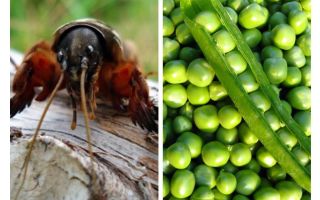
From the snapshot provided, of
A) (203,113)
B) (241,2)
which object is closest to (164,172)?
(203,113)

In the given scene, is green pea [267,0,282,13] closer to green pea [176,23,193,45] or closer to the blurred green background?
green pea [176,23,193,45]

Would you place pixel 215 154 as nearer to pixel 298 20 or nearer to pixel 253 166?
pixel 253 166

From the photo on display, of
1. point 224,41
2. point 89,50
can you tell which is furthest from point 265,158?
point 89,50

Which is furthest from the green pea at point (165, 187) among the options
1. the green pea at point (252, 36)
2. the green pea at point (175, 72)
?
the green pea at point (252, 36)

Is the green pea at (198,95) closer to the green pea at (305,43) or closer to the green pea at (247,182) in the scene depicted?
the green pea at (247,182)

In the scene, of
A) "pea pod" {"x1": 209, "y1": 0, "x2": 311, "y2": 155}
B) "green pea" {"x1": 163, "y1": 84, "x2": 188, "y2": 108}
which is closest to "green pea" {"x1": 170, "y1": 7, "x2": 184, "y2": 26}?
"pea pod" {"x1": 209, "y1": 0, "x2": 311, "y2": 155}
